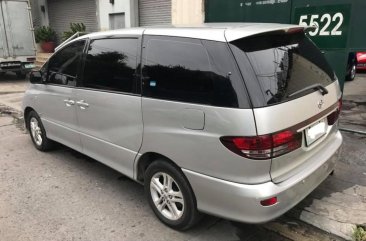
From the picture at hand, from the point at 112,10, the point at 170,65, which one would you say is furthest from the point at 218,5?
the point at 170,65

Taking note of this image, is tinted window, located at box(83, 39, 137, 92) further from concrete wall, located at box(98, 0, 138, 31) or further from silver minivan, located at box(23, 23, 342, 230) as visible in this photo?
concrete wall, located at box(98, 0, 138, 31)

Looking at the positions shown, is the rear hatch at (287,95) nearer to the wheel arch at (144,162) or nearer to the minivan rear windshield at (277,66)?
the minivan rear windshield at (277,66)

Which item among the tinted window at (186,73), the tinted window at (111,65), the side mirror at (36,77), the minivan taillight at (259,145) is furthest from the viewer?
the side mirror at (36,77)

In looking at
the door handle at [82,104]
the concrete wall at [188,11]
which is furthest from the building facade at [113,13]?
the door handle at [82,104]

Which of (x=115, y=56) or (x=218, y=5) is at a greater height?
(x=218, y=5)

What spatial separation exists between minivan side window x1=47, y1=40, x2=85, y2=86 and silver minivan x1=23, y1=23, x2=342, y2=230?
0.39m

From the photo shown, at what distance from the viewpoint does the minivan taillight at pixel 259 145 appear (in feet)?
8.38

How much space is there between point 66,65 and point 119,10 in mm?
8262

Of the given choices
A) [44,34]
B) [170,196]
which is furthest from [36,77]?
[44,34]

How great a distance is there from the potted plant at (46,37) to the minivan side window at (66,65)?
12052 mm

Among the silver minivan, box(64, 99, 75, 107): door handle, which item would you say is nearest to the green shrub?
box(64, 99, 75, 107): door handle

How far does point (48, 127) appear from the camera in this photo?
5000 mm

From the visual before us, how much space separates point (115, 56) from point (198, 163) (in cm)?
153

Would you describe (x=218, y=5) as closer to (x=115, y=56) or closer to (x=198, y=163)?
(x=115, y=56)
